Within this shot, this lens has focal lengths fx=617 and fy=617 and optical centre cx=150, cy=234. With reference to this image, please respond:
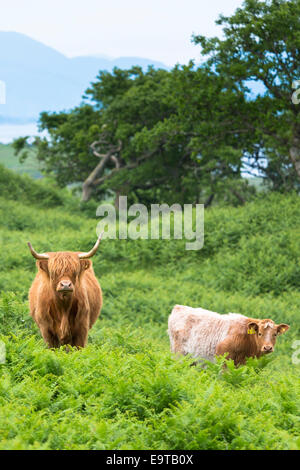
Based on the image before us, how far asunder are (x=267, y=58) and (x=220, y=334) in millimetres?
18248

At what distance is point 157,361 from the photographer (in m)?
8.32

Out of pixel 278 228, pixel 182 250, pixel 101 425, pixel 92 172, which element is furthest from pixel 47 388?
pixel 92 172

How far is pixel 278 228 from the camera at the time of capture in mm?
24656

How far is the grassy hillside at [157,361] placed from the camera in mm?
6316

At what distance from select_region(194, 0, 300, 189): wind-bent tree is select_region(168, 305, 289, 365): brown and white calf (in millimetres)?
16619

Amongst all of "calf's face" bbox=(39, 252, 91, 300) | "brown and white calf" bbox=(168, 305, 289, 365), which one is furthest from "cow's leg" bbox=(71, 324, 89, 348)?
"brown and white calf" bbox=(168, 305, 289, 365)

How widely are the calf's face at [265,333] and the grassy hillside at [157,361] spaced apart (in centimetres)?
27

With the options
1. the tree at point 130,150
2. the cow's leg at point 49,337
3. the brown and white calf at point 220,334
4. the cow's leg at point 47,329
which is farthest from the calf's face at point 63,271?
the tree at point 130,150

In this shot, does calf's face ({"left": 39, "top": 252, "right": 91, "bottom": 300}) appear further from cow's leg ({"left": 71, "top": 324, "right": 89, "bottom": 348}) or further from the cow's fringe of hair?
cow's leg ({"left": 71, "top": 324, "right": 89, "bottom": 348})

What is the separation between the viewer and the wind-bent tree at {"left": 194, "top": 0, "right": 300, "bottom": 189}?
24750 millimetres

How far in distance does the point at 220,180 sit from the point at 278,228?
13.4m

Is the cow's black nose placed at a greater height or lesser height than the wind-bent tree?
lesser

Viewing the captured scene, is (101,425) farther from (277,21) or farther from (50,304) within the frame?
(277,21)

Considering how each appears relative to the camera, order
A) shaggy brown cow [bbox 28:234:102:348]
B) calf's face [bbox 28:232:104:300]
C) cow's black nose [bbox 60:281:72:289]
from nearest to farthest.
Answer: cow's black nose [bbox 60:281:72:289], calf's face [bbox 28:232:104:300], shaggy brown cow [bbox 28:234:102:348]
